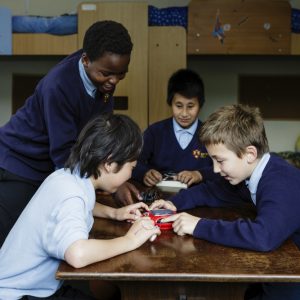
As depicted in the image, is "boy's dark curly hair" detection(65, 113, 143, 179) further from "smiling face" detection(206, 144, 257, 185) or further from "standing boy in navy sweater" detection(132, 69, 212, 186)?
"standing boy in navy sweater" detection(132, 69, 212, 186)

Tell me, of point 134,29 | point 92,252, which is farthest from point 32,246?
point 134,29

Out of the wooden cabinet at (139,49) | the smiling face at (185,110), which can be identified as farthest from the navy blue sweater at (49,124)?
the wooden cabinet at (139,49)

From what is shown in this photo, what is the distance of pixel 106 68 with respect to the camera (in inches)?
53.4

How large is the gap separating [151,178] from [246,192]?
50cm

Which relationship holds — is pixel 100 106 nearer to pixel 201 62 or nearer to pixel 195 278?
pixel 195 278

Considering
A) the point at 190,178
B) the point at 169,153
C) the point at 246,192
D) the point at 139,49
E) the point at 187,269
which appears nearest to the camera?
the point at 187,269

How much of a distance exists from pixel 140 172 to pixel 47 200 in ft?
2.92

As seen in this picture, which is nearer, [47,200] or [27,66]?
[47,200]

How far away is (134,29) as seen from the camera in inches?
135

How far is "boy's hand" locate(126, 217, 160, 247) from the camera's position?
3.50ft

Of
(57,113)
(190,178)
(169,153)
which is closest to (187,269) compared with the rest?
(57,113)

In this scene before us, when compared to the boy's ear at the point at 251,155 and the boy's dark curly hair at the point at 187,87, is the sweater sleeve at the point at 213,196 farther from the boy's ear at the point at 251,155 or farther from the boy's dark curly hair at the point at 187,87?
the boy's dark curly hair at the point at 187,87

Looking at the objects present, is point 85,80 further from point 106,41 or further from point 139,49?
point 139,49

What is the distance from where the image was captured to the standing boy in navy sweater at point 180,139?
2.16 meters
